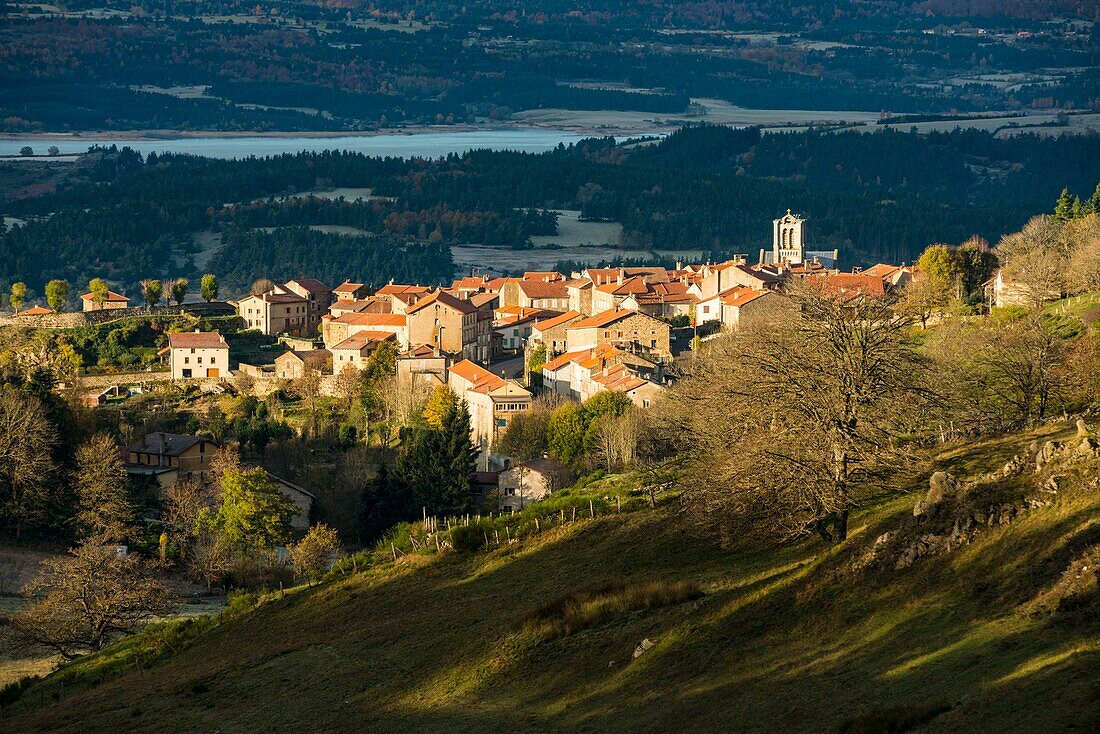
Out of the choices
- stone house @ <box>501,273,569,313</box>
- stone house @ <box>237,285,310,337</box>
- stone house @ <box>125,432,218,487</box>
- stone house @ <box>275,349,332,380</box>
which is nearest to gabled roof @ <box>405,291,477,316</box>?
stone house @ <box>275,349,332,380</box>

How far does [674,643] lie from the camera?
2372cm

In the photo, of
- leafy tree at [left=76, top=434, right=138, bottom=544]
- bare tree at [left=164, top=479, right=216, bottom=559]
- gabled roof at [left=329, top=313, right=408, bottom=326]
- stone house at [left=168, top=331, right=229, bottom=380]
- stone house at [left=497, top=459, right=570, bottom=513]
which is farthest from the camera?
gabled roof at [left=329, top=313, right=408, bottom=326]

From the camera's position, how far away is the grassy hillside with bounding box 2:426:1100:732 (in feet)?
64.1

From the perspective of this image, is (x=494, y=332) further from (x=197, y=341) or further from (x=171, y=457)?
(x=171, y=457)

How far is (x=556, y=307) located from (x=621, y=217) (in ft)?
318

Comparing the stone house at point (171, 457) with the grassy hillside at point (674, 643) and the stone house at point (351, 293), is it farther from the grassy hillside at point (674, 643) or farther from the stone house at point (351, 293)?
the stone house at point (351, 293)

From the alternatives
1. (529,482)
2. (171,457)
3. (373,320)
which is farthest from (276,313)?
(529,482)

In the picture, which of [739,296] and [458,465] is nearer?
[458,465]

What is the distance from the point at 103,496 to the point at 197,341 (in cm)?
2656

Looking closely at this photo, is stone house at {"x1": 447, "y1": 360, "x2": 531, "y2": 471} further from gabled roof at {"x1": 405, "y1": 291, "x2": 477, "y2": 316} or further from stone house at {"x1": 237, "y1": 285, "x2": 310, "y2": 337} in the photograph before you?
stone house at {"x1": 237, "y1": 285, "x2": 310, "y2": 337}

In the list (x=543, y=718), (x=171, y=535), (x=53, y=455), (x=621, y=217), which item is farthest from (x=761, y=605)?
(x=621, y=217)

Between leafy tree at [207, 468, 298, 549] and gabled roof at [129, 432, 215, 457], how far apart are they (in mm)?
10439

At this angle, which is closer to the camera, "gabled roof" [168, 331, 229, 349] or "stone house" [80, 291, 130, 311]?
"gabled roof" [168, 331, 229, 349]

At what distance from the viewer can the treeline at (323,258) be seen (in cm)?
15138
